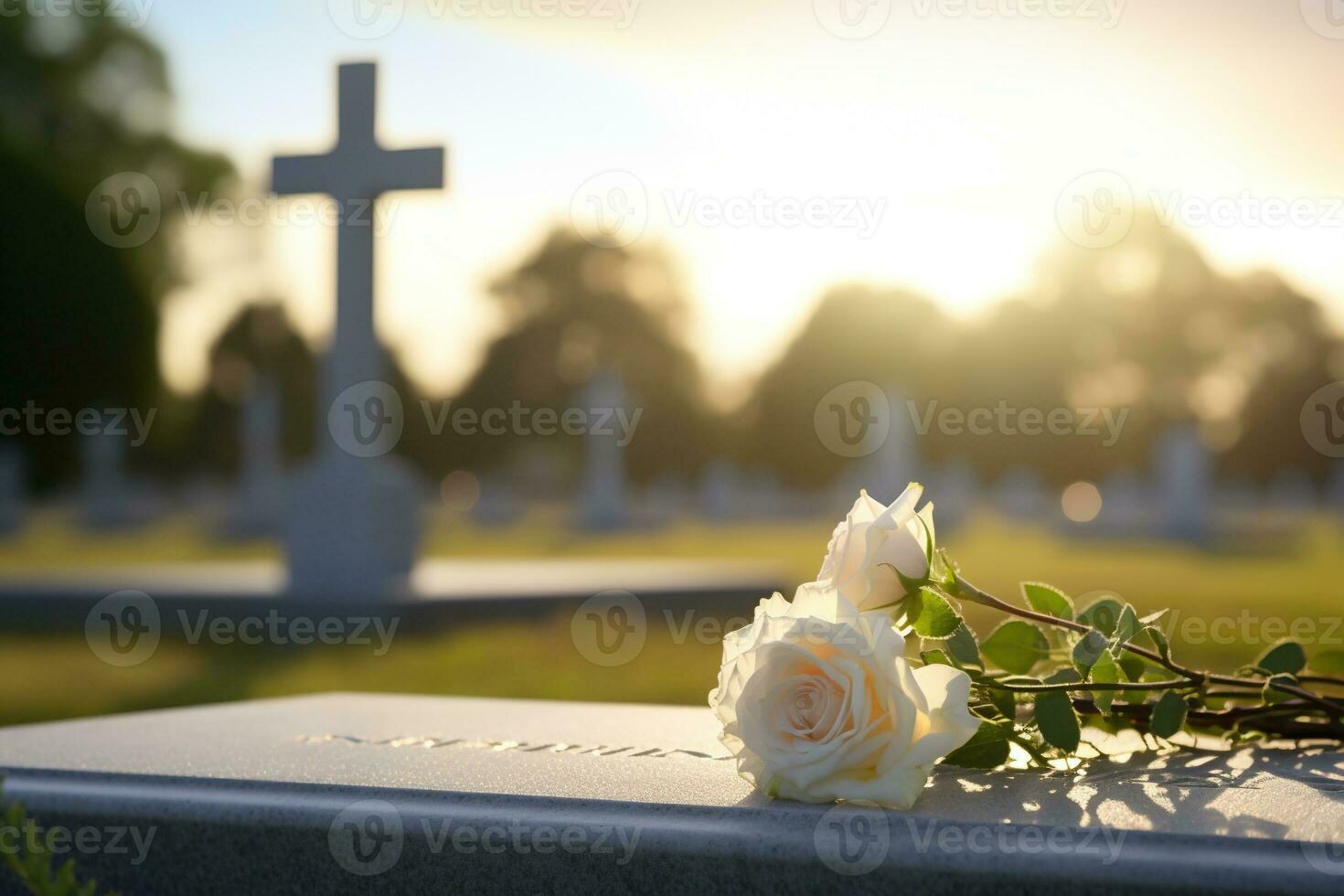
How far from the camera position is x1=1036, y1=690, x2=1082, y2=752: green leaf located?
199 centimetres

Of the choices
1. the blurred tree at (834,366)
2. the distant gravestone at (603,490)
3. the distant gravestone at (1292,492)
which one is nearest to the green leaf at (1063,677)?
the distant gravestone at (603,490)

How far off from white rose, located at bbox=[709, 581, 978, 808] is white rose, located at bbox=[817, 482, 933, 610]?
9 cm

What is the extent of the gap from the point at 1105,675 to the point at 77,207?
1174 inches

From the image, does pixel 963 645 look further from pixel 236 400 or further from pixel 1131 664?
pixel 236 400

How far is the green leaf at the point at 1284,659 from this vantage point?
7.65 ft

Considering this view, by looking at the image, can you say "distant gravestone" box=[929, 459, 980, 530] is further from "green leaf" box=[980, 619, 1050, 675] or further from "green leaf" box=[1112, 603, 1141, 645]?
"green leaf" box=[1112, 603, 1141, 645]

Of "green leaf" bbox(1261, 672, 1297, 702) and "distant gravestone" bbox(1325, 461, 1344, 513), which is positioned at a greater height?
"green leaf" bbox(1261, 672, 1297, 702)

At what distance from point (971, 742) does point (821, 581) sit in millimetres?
374

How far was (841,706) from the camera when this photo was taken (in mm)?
1720

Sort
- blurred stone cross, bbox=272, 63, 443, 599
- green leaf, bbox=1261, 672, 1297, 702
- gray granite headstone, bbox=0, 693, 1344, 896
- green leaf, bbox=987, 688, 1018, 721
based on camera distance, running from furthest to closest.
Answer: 1. blurred stone cross, bbox=272, 63, 443, 599
2. green leaf, bbox=1261, 672, 1297, 702
3. green leaf, bbox=987, 688, 1018, 721
4. gray granite headstone, bbox=0, 693, 1344, 896

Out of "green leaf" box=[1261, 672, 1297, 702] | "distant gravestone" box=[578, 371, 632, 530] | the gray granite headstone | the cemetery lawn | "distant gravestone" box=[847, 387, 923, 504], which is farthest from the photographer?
"distant gravestone" box=[578, 371, 632, 530]

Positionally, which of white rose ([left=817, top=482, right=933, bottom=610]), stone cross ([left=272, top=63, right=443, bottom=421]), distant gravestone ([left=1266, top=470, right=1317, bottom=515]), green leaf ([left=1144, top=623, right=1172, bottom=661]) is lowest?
distant gravestone ([left=1266, top=470, right=1317, bottom=515])

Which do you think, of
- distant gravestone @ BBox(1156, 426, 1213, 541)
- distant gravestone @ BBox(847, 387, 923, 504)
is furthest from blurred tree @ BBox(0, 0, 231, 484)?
distant gravestone @ BBox(1156, 426, 1213, 541)

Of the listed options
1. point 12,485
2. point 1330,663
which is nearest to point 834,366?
point 12,485
